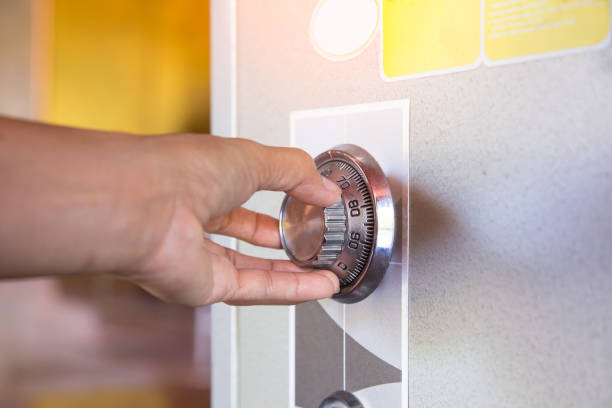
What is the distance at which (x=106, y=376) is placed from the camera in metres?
3.06

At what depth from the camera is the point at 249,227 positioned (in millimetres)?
542

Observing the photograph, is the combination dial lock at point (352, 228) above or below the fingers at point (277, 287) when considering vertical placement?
above

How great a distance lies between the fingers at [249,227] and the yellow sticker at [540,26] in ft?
0.83

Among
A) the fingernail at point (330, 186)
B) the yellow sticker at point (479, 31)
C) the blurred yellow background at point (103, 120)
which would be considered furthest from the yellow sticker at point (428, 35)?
the blurred yellow background at point (103, 120)

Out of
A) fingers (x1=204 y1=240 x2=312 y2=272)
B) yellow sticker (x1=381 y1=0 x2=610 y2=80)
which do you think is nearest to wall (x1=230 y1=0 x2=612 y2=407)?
yellow sticker (x1=381 y1=0 x2=610 y2=80)

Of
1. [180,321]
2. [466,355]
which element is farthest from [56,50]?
[466,355]

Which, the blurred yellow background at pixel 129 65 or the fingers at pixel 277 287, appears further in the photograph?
the blurred yellow background at pixel 129 65

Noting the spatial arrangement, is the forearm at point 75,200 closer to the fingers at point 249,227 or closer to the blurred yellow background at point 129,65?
the fingers at point 249,227

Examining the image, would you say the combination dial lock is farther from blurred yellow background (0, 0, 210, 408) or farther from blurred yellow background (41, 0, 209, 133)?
blurred yellow background (41, 0, 209, 133)

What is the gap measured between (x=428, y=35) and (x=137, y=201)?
26 cm

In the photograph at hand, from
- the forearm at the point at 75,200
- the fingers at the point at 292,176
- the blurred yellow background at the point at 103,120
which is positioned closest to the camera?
the forearm at the point at 75,200

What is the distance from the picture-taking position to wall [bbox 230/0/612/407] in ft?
1.21

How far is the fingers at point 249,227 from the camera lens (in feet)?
1.76

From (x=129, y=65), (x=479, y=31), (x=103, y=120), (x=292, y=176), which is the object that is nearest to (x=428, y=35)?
(x=479, y=31)
